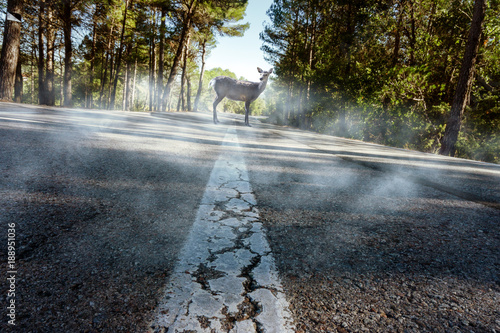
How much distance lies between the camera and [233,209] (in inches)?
69.2

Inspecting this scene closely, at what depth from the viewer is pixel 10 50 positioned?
10.1m

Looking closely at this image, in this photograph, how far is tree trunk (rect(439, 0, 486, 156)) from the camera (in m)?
8.80

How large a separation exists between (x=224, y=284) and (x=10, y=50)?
13.6m

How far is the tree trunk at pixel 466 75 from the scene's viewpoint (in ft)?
28.9

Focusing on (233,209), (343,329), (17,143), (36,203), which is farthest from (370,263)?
(17,143)

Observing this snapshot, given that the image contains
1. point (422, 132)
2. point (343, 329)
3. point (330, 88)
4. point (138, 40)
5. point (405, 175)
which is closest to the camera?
point (343, 329)

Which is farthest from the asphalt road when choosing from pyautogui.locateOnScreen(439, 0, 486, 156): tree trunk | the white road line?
pyautogui.locateOnScreen(439, 0, 486, 156): tree trunk

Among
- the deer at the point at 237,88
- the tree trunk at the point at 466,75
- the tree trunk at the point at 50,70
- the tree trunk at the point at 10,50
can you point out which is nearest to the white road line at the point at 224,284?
the deer at the point at 237,88

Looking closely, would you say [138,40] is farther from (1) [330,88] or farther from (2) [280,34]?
(1) [330,88]

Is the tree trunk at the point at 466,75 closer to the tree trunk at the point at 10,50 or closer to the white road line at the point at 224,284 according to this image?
the white road line at the point at 224,284

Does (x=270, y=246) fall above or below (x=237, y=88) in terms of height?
below

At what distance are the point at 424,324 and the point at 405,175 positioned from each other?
2.94 m

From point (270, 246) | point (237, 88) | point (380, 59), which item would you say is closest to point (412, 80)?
point (380, 59)

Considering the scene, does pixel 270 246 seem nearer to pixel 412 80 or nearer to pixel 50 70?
pixel 412 80
